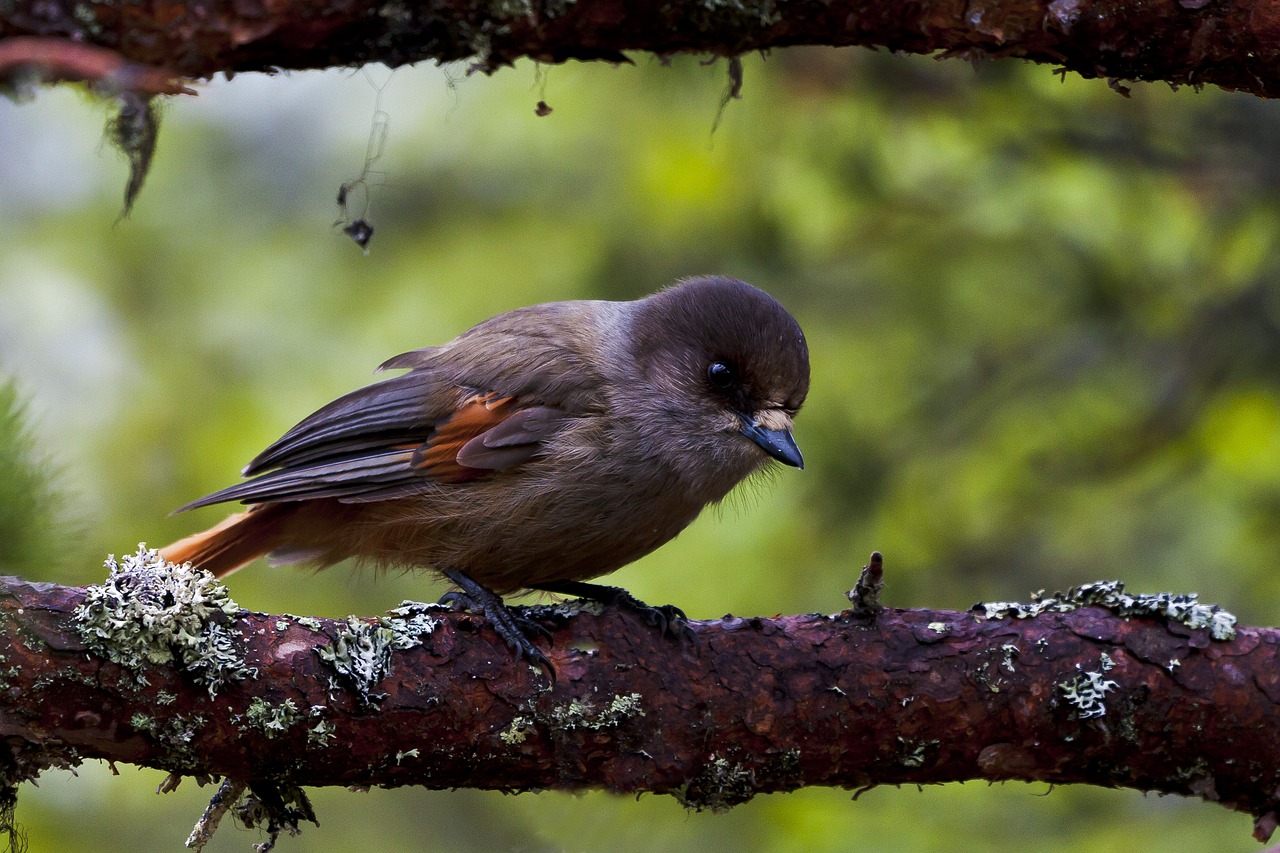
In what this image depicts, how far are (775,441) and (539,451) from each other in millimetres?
728

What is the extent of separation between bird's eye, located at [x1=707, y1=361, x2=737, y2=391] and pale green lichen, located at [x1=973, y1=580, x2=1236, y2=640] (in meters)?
1.13

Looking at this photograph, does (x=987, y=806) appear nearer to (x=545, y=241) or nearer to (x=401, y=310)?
(x=545, y=241)

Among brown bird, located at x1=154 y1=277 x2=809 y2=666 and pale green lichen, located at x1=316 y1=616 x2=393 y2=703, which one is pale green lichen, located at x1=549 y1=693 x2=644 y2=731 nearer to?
pale green lichen, located at x1=316 y1=616 x2=393 y2=703

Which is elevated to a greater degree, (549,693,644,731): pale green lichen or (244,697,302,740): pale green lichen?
(549,693,644,731): pale green lichen

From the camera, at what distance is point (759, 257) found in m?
5.38

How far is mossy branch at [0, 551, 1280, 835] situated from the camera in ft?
9.04

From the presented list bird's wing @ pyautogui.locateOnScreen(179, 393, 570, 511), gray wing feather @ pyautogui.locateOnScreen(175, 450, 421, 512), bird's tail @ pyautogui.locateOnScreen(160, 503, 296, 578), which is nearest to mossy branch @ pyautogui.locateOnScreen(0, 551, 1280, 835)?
bird's wing @ pyautogui.locateOnScreen(179, 393, 570, 511)

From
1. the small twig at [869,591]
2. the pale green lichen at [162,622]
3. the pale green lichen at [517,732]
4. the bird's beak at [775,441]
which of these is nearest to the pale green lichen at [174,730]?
the pale green lichen at [162,622]

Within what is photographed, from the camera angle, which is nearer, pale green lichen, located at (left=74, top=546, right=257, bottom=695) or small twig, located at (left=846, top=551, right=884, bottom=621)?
pale green lichen, located at (left=74, top=546, right=257, bottom=695)

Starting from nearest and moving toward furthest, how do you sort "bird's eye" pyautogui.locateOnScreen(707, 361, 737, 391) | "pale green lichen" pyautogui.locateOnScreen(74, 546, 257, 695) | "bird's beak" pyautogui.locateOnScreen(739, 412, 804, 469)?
1. "pale green lichen" pyautogui.locateOnScreen(74, 546, 257, 695)
2. "bird's beak" pyautogui.locateOnScreen(739, 412, 804, 469)
3. "bird's eye" pyautogui.locateOnScreen(707, 361, 737, 391)

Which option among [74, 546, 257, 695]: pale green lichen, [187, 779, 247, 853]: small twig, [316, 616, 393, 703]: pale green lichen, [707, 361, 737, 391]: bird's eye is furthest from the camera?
[707, 361, 737, 391]: bird's eye

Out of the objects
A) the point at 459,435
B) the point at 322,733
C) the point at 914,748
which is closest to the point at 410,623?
the point at 322,733

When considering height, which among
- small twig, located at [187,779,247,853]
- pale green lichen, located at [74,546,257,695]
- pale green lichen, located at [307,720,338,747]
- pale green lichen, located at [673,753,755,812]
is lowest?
small twig, located at [187,779,247,853]

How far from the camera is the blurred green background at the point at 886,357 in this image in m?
4.96
